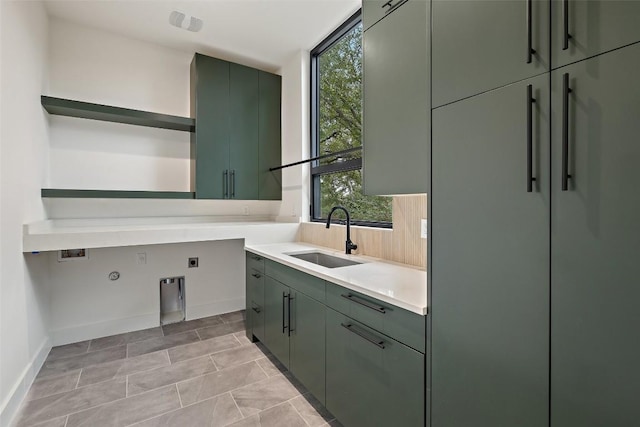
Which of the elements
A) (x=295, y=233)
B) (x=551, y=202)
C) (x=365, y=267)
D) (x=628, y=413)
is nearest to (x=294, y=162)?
(x=295, y=233)

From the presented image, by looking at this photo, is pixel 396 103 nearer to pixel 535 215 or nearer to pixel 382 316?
pixel 535 215

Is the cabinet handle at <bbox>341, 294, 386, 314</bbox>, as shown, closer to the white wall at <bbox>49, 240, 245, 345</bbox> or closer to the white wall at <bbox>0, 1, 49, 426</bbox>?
the white wall at <bbox>0, 1, 49, 426</bbox>

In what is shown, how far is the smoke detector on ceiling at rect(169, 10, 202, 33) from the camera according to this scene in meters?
2.55

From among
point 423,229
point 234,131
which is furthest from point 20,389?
point 423,229

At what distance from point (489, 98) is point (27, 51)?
282 cm

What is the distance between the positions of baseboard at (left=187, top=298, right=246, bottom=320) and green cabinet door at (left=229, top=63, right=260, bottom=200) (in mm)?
1227

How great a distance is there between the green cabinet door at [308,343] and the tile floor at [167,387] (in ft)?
0.55

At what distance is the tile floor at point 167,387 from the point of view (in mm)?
1716

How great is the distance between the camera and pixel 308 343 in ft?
5.93

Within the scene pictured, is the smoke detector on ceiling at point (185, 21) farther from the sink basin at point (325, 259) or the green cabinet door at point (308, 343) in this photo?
the green cabinet door at point (308, 343)

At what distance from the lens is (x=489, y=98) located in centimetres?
95

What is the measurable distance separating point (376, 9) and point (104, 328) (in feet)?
11.1

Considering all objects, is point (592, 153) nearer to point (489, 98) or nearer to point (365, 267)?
point (489, 98)

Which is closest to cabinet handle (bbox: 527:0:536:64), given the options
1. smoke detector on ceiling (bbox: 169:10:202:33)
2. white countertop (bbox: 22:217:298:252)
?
white countertop (bbox: 22:217:298:252)
